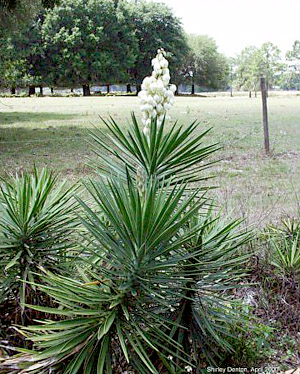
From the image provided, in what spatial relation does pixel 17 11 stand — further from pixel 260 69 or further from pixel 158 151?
pixel 260 69

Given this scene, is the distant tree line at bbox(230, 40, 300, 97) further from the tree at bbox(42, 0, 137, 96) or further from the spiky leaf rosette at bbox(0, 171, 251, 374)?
the spiky leaf rosette at bbox(0, 171, 251, 374)

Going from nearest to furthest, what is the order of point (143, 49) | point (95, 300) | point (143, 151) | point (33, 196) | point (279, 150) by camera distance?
1. point (95, 300)
2. point (143, 151)
3. point (33, 196)
4. point (279, 150)
5. point (143, 49)

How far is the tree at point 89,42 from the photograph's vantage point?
17.6 m

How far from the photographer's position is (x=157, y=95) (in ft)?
3.69

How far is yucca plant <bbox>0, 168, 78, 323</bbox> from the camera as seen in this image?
3.80 feet

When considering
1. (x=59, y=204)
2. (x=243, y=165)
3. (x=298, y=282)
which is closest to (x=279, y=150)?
(x=243, y=165)

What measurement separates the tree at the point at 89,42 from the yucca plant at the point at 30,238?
16365 mm

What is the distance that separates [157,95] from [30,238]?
54 centimetres

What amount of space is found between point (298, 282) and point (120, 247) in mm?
1151

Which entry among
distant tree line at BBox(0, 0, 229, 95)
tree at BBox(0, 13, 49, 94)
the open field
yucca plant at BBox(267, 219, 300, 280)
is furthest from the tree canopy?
yucca plant at BBox(267, 219, 300, 280)

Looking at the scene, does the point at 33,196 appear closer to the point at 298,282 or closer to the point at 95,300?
the point at 95,300

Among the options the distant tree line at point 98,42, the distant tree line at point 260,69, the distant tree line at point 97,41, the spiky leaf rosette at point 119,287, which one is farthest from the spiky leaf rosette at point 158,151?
the distant tree line at point 260,69

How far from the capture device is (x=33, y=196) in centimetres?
127

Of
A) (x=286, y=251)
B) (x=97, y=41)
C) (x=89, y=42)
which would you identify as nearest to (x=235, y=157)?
(x=286, y=251)
